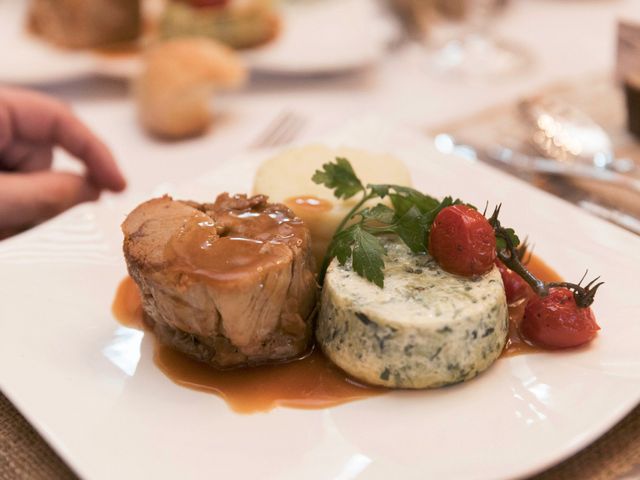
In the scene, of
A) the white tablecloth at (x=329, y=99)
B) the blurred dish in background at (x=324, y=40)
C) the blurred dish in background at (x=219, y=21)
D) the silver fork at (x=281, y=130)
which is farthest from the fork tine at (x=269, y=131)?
the blurred dish in background at (x=219, y=21)

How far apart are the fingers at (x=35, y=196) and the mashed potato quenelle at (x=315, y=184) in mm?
767

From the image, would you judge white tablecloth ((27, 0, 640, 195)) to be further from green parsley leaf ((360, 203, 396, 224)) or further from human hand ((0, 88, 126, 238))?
green parsley leaf ((360, 203, 396, 224))

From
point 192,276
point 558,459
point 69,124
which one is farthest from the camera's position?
point 69,124

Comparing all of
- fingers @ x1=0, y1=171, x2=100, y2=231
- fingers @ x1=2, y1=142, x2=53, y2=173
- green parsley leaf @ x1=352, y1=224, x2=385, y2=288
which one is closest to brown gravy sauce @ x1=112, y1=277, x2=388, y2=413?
green parsley leaf @ x1=352, y1=224, x2=385, y2=288

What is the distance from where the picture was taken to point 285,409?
6.03 feet

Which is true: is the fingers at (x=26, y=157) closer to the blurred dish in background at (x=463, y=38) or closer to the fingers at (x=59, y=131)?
the fingers at (x=59, y=131)

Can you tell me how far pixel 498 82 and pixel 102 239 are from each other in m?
2.64

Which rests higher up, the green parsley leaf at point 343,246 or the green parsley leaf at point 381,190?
the green parsley leaf at point 381,190

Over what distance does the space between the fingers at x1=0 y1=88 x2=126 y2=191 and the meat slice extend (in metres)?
0.90

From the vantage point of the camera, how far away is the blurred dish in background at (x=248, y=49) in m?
4.21

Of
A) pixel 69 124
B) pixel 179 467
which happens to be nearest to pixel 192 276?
pixel 179 467

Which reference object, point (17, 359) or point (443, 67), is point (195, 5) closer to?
point (443, 67)

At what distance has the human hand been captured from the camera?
2.74 meters

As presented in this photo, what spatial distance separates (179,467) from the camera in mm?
1653
